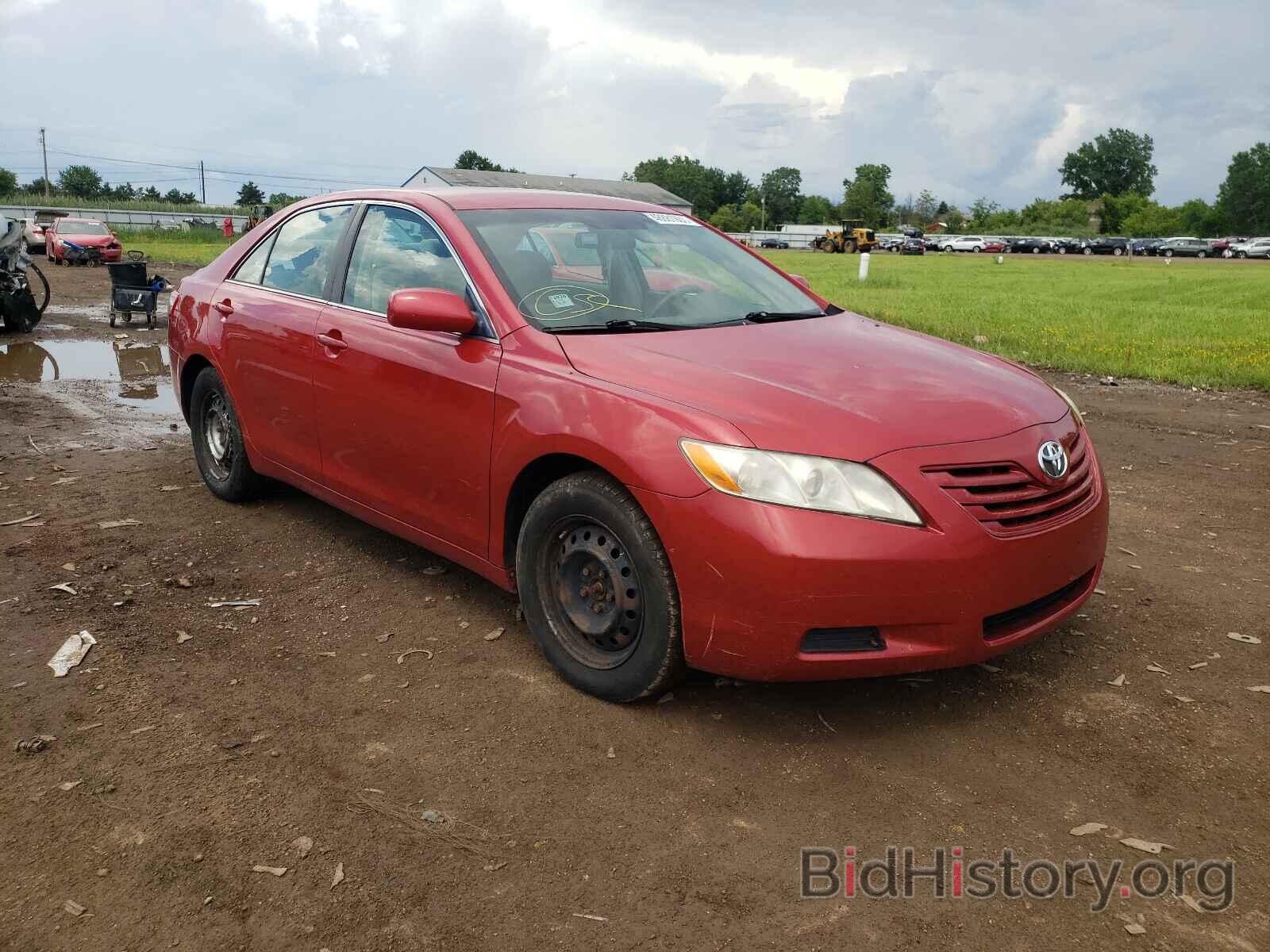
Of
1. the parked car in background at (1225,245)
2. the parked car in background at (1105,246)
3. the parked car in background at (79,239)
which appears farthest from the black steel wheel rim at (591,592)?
the parked car in background at (1105,246)

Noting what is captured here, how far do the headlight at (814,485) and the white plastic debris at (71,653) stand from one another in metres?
2.43

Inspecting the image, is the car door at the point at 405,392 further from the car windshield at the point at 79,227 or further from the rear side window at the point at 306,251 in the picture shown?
the car windshield at the point at 79,227

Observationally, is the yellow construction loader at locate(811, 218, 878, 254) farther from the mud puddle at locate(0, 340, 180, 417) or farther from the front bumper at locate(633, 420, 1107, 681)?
the front bumper at locate(633, 420, 1107, 681)

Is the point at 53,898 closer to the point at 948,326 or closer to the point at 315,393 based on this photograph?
the point at 315,393

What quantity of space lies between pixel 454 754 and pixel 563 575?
688 millimetres

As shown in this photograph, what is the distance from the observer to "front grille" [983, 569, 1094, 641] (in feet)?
10.3

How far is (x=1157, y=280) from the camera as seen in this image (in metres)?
30.7

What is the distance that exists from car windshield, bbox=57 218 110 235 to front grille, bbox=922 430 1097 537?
34458mm

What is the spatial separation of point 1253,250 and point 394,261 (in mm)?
74216

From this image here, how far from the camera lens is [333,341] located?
4.45m

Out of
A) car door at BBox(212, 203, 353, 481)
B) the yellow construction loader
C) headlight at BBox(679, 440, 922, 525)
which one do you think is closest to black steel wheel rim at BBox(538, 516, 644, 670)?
headlight at BBox(679, 440, 922, 525)

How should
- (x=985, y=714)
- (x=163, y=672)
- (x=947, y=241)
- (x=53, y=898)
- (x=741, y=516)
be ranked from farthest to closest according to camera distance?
(x=947, y=241)
(x=163, y=672)
(x=985, y=714)
(x=741, y=516)
(x=53, y=898)

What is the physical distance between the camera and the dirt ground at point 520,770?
2471 mm

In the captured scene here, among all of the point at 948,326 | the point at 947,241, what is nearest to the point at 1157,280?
the point at 948,326
